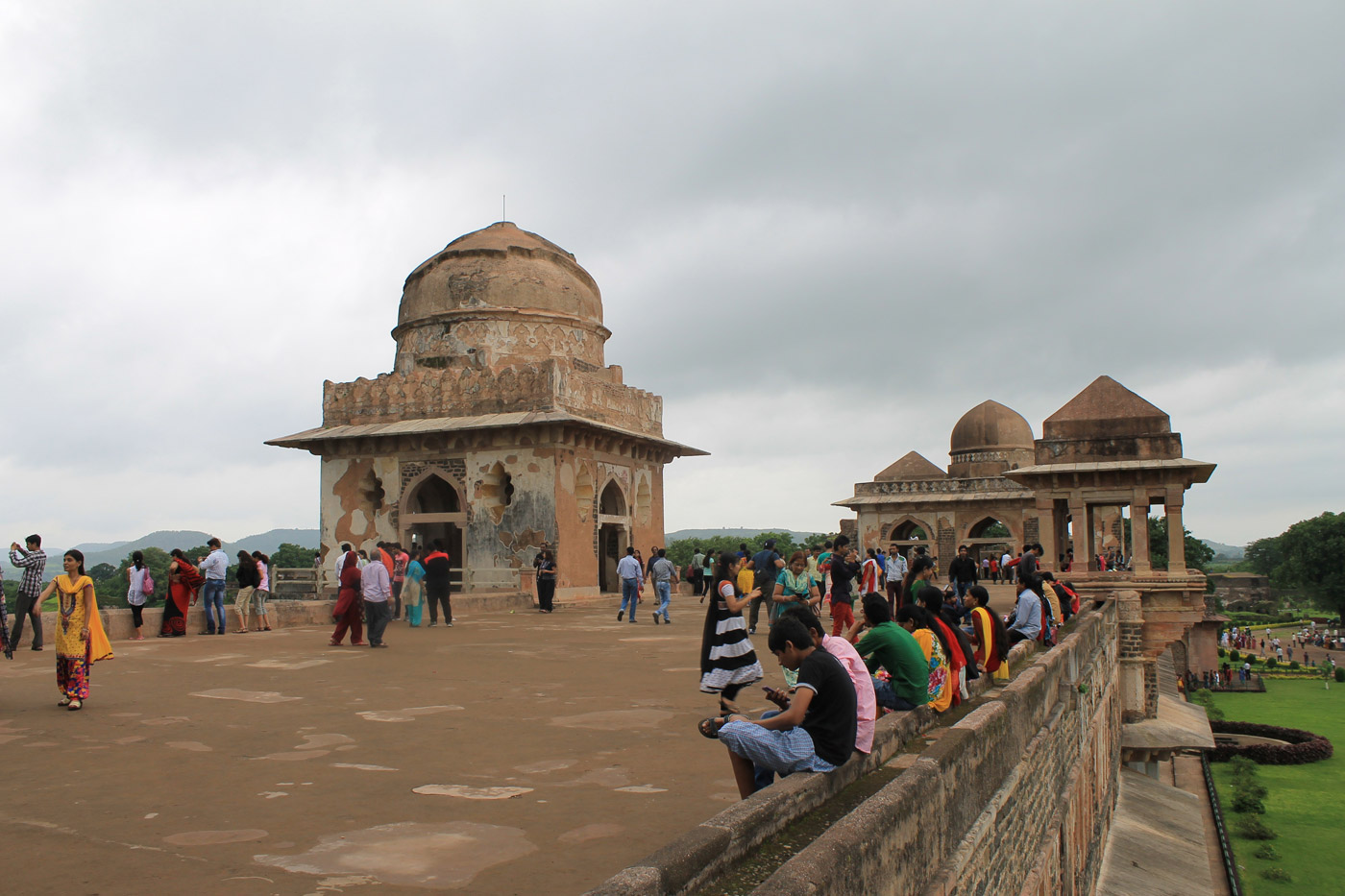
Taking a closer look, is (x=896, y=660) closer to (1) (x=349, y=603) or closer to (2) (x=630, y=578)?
(1) (x=349, y=603)

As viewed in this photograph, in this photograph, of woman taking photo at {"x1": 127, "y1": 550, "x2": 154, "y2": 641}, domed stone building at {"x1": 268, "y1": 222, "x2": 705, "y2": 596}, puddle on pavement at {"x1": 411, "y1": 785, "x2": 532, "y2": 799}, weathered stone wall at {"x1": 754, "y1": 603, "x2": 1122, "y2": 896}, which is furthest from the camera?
Result: domed stone building at {"x1": 268, "y1": 222, "x2": 705, "y2": 596}

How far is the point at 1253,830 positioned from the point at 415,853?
21.0 m

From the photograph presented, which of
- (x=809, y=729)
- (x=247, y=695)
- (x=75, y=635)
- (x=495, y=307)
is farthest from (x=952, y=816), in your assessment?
(x=495, y=307)

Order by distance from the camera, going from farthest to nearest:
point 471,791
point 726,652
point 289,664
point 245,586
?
point 245,586, point 289,664, point 726,652, point 471,791

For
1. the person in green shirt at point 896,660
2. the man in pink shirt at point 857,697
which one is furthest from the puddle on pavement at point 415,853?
the person in green shirt at point 896,660

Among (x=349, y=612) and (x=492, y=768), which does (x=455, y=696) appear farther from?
(x=349, y=612)

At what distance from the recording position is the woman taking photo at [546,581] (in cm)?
1853

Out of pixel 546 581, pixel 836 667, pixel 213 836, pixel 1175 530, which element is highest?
pixel 1175 530

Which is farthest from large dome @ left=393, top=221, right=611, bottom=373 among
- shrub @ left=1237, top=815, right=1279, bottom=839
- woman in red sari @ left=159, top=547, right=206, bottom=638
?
shrub @ left=1237, top=815, right=1279, bottom=839

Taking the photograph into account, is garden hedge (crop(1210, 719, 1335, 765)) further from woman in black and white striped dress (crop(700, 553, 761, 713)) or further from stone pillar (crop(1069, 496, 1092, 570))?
woman in black and white striped dress (crop(700, 553, 761, 713))

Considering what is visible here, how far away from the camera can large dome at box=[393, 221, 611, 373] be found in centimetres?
2420

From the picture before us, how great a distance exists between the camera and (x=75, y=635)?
26.3 ft

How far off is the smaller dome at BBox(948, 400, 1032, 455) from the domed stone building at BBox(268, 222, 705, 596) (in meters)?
17.1

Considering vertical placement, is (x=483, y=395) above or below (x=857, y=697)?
above
